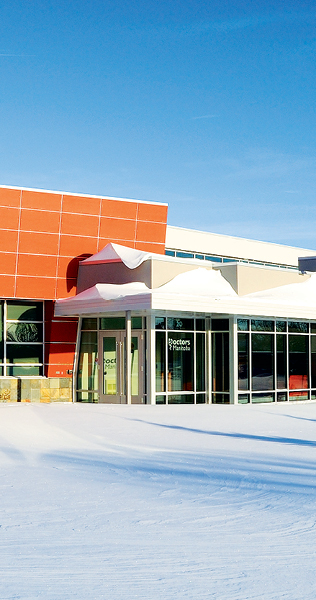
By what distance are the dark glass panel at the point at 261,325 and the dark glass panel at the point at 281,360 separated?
58cm

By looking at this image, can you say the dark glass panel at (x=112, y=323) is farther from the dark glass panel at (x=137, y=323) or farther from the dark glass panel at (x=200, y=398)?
the dark glass panel at (x=200, y=398)

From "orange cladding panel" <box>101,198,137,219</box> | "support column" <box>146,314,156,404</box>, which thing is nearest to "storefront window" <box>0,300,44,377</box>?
"orange cladding panel" <box>101,198,137,219</box>

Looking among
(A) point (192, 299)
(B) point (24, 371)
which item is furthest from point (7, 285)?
(A) point (192, 299)

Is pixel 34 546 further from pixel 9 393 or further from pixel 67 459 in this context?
pixel 9 393

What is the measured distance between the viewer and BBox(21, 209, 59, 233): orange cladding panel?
23.6 metres

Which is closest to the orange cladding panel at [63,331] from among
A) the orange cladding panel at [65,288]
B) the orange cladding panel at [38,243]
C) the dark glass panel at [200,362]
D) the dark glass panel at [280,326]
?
the orange cladding panel at [65,288]

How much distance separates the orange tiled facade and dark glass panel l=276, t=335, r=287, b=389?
5.28m

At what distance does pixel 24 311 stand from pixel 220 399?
7.33m

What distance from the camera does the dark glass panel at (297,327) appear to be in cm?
2570

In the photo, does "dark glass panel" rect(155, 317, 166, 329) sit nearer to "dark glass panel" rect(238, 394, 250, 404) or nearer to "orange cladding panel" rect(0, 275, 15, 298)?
"dark glass panel" rect(238, 394, 250, 404)

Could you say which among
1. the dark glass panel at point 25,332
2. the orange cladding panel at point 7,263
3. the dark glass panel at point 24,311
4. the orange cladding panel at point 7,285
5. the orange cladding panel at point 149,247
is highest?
the orange cladding panel at point 149,247

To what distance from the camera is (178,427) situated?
15219 millimetres

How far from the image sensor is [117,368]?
79.0 feet

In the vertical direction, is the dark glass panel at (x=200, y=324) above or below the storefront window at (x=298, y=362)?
above
